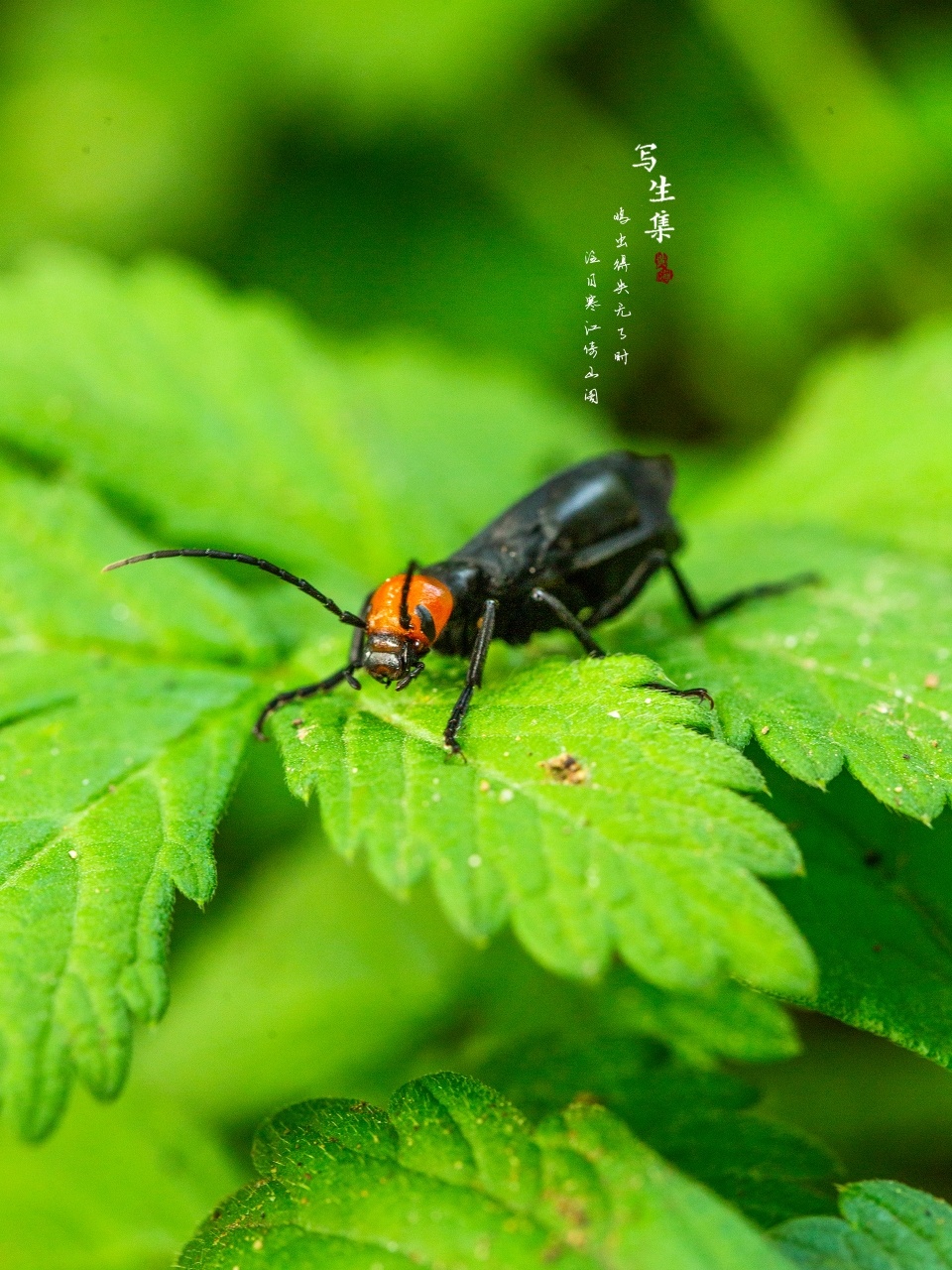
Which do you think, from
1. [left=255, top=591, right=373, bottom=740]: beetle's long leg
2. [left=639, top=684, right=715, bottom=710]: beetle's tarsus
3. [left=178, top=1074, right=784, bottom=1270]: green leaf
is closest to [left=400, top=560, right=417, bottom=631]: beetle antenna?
[left=255, top=591, right=373, bottom=740]: beetle's long leg

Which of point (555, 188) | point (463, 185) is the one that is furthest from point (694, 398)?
point (463, 185)

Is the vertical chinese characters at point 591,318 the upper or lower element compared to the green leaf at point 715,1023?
upper

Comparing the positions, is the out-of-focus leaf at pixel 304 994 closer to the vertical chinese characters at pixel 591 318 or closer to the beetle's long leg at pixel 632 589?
the beetle's long leg at pixel 632 589

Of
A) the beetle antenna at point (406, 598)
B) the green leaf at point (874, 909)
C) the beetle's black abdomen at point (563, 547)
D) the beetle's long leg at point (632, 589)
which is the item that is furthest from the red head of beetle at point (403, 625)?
the green leaf at point (874, 909)

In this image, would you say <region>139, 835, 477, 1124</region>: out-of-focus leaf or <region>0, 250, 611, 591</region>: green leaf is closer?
<region>139, 835, 477, 1124</region>: out-of-focus leaf

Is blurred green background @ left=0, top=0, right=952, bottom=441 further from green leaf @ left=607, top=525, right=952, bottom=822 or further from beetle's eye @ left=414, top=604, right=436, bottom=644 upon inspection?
beetle's eye @ left=414, top=604, right=436, bottom=644

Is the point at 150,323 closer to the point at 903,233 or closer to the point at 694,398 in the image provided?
the point at 694,398
